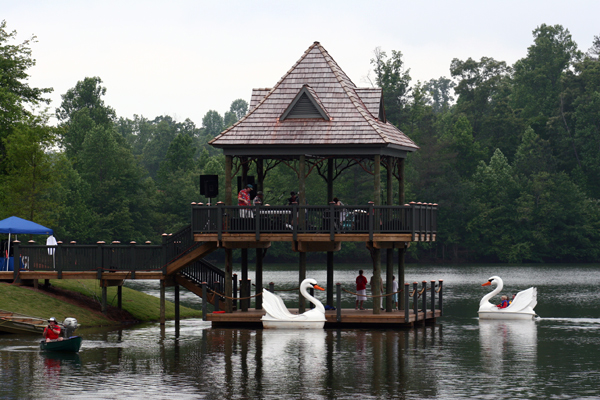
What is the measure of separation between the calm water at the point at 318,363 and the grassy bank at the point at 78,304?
210 centimetres

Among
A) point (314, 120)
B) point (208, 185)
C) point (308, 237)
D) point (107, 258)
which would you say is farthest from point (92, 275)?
point (314, 120)

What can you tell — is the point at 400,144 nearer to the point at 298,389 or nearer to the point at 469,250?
the point at 298,389

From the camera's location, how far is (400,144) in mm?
37969

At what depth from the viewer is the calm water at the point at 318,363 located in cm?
2269

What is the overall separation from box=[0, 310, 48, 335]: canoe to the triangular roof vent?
12.8 m

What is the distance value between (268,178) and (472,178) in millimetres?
28287

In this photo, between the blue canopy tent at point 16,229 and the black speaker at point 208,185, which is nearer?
the black speaker at point 208,185

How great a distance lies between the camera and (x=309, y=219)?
36.5 metres

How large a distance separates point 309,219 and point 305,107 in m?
5.00

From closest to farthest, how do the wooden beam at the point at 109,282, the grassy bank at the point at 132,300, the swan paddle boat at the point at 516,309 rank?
the wooden beam at the point at 109,282
the swan paddle boat at the point at 516,309
the grassy bank at the point at 132,300

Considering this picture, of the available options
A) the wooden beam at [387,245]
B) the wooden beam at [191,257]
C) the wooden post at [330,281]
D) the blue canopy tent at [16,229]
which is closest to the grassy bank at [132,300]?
the blue canopy tent at [16,229]

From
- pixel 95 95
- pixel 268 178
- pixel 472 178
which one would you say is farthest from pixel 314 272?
pixel 95 95

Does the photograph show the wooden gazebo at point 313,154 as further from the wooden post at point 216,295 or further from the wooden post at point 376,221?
the wooden post at point 216,295

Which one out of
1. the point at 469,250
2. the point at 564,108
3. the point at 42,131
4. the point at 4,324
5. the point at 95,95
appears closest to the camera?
the point at 4,324
